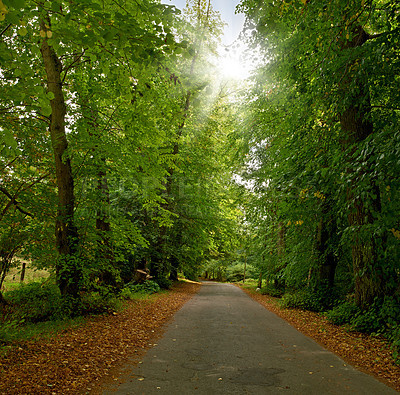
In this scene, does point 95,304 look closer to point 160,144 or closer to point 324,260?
point 160,144

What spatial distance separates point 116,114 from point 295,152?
17.5 ft

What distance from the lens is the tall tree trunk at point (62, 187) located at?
26.3 feet

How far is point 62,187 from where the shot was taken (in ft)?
27.3

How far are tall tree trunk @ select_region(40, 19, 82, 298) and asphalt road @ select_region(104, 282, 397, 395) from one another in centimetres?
307

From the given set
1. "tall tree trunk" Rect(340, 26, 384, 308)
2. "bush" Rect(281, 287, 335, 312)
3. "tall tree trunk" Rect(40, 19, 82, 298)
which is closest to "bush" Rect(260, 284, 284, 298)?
"bush" Rect(281, 287, 335, 312)

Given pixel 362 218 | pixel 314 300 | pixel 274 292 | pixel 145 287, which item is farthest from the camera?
pixel 274 292

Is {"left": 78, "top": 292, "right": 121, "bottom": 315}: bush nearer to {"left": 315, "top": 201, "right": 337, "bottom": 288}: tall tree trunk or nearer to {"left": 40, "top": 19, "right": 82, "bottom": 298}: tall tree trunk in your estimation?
{"left": 40, "top": 19, "right": 82, "bottom": 298}: tall tree trunk

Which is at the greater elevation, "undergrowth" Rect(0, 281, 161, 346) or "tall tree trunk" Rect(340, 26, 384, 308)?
"tall tree trunk" Rect(340, 26, 384, 308)

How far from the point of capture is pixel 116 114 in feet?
29.2

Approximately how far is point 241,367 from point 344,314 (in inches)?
200

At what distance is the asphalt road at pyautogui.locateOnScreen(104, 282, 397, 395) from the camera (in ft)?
14.1

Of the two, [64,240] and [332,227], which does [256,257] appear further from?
[64,240]

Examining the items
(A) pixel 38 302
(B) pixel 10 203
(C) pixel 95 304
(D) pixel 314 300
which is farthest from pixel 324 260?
(B) pixel 10 203

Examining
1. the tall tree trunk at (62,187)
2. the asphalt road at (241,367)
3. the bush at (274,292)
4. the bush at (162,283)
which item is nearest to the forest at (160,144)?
the tall tree trunk at (62,187)
